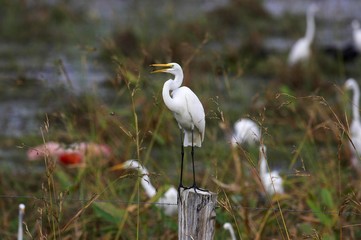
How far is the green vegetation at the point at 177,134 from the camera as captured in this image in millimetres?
4121

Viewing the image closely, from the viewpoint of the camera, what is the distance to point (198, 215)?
3.21 m

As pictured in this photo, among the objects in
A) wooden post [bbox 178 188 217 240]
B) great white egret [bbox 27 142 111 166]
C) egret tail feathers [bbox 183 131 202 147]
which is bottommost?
wooden post [bbox 178 188 217 240]

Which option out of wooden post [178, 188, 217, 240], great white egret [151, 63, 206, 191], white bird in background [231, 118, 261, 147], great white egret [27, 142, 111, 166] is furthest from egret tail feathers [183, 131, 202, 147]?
great white egret [27, 142, 111, 166]

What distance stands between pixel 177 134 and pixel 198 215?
15.0ft

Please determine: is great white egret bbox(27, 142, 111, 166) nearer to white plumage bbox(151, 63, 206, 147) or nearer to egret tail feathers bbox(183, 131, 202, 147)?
egret tail feathers bbox(183, 131, 202, 147)

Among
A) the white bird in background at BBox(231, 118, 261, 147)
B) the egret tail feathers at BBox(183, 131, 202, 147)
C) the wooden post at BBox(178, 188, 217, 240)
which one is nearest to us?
the wooden post at BBox(178, 188, 217, 240)

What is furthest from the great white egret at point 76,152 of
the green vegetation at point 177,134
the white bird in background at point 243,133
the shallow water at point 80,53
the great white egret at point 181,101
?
the great white egret at point 181,101

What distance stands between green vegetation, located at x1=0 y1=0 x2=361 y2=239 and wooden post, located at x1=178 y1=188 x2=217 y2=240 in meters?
Answer: 0.09

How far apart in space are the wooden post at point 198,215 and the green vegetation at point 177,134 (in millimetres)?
91

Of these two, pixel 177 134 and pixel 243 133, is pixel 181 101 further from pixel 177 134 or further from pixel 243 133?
pixel 177 134

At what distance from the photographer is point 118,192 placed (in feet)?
16.9

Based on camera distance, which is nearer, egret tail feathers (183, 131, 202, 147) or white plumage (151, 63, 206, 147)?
white plumage (151, 63, 206, 147)

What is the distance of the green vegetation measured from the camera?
4121 mm

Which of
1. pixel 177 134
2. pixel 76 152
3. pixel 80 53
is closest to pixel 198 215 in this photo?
pixel 76 152
